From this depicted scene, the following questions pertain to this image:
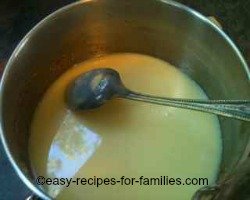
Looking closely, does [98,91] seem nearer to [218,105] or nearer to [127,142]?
[127,142]

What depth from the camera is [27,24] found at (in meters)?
0.83

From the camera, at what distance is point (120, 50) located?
2.61 ft

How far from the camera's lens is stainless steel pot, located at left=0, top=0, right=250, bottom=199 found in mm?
637

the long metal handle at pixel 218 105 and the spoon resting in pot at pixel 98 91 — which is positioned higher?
the long metal handle at pixel 218 105

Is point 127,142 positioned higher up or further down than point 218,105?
further down

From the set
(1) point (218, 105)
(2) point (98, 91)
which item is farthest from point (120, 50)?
(1) point (218, 105)

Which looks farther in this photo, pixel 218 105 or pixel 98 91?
pixel 98 91

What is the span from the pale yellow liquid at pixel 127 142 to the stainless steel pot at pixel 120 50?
0.07 ft

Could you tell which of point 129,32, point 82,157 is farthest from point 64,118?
point 129,32

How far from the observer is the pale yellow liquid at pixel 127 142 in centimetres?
69

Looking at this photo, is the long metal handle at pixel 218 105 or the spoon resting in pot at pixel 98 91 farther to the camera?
the spoon resting in pot at pixel 98 91

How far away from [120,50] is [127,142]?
0.17 m

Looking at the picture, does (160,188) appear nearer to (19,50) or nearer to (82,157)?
(82,157)

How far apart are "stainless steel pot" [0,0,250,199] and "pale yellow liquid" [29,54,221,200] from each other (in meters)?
0.02
